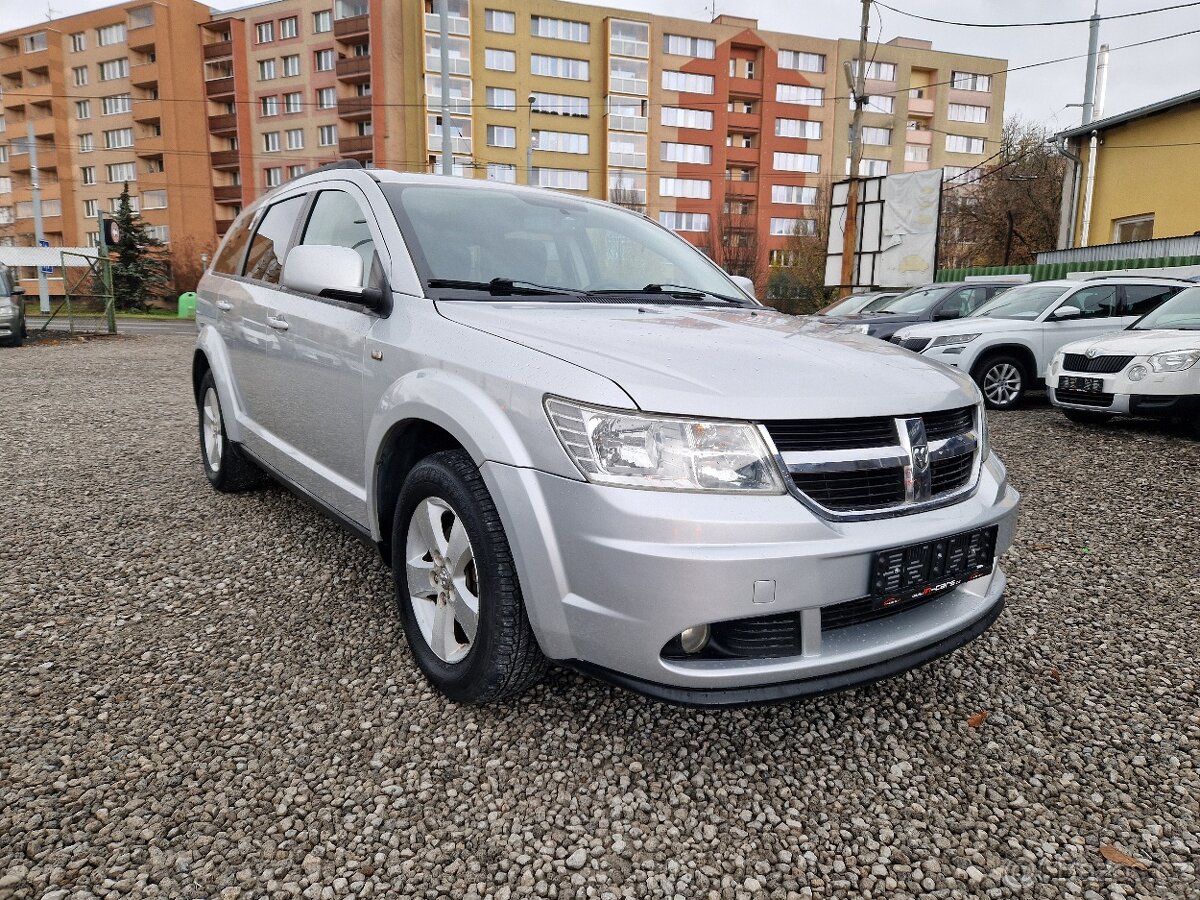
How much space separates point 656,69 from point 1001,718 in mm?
54072

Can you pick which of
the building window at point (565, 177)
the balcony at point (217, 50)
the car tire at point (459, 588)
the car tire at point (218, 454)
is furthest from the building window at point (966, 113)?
the car tire at point (459, 588)

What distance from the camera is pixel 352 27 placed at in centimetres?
4678

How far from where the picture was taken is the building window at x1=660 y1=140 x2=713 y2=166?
5178 cm

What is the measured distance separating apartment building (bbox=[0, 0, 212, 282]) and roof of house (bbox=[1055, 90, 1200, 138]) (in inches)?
1939

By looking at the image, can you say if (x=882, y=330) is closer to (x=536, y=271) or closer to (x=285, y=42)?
(x=536, y=271)

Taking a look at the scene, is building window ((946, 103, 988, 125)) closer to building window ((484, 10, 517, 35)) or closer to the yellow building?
building window ((484, 10, 517, 35))

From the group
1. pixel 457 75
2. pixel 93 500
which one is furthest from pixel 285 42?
pixel 93 500

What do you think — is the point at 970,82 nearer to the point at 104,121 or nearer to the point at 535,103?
the point at 535,103

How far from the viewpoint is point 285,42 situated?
49469 millimetres

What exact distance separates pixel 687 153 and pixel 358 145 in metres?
20.1

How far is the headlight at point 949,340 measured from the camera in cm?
961

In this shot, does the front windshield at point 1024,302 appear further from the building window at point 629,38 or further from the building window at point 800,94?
the building window at point 800,94

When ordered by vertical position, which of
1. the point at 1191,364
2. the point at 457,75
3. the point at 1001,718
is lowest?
the point at 1001,718

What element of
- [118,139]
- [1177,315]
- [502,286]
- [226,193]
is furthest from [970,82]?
[502,286]
